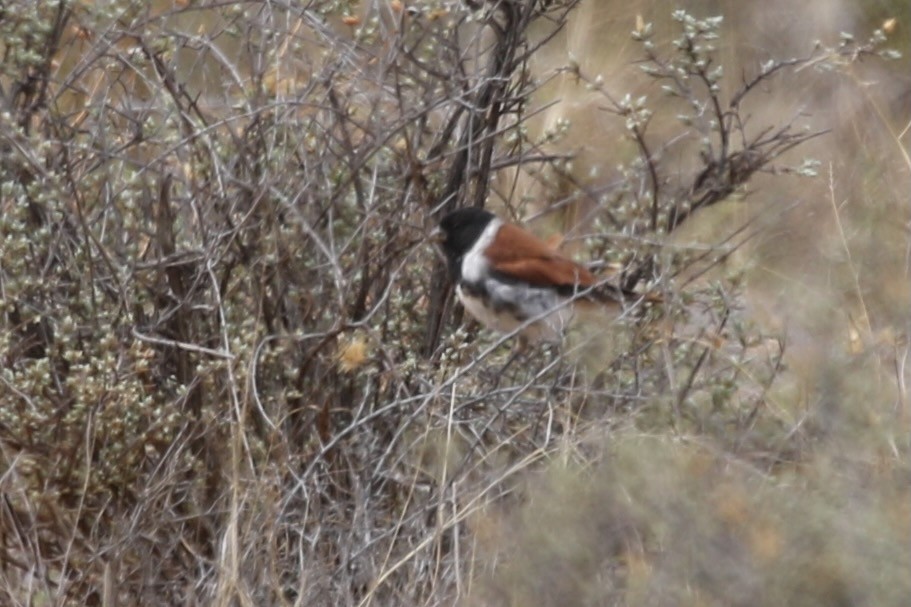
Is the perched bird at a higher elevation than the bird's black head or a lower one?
lower

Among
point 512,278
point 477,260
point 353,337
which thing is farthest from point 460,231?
point 353,337

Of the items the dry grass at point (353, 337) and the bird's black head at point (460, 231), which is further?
the bird's black head at point (460, 231)

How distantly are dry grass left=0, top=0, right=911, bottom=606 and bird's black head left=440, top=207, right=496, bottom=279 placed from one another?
0.24ft

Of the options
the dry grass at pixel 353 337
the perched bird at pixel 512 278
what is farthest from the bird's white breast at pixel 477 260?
the dry grass at pixel 353 337

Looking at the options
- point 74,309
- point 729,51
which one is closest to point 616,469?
point 74,309

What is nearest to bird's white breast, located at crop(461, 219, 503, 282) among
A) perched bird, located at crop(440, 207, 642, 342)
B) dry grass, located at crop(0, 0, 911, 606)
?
perched bird, located at crop(440, 207, 642, 342)

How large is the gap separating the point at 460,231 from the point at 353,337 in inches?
17.8

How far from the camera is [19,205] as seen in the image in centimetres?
464

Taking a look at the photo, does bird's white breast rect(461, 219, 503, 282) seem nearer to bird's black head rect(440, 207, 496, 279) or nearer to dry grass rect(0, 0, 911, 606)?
bird's black head rect(440, 207, 496, 279)

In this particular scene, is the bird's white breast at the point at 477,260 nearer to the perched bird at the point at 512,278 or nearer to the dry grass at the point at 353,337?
the perched bird at the point at 512,278

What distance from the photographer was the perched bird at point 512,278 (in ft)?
16.0

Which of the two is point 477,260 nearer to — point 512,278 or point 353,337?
point 512,278

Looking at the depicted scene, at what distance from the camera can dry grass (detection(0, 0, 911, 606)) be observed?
12.2ft

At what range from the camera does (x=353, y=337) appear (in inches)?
183
